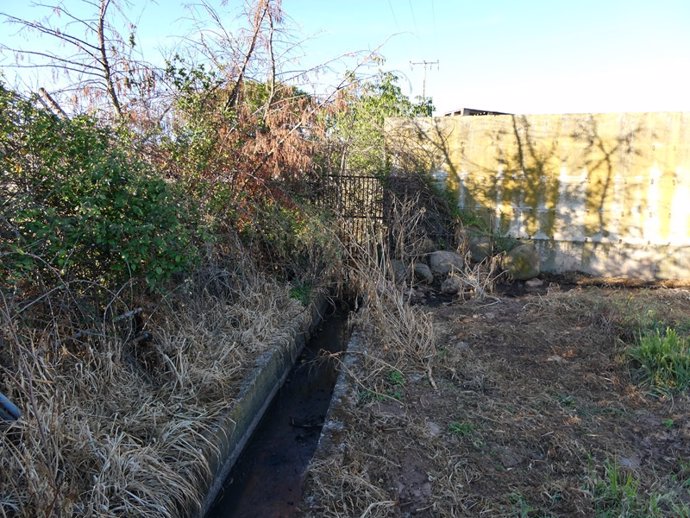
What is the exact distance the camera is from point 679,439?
3107 mm

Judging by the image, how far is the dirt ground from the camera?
2.62 meters

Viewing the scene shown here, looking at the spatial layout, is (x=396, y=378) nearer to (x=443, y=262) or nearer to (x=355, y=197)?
(x=443, y=262)

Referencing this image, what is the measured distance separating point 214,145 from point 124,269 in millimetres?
2603

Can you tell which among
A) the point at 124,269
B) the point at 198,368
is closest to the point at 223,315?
the point at 198,368

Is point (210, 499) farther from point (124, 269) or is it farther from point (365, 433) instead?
point (124, 269)

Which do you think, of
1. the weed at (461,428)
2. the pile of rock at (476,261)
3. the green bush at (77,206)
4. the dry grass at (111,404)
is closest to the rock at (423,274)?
the pile of rock at (476,261)

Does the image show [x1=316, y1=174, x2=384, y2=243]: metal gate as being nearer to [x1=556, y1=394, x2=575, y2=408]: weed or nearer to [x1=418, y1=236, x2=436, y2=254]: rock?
[x1=418, y1=236, x2=436, y2=254]: rock

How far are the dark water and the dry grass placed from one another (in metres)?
0.42

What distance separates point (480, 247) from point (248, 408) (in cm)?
608

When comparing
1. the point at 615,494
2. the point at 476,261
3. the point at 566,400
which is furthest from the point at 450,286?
the point at 615,494

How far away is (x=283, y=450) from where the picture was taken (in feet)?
12.8

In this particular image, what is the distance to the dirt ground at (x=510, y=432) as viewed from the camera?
2615 millimetres

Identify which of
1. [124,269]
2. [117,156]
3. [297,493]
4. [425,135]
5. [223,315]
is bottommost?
[297,493]

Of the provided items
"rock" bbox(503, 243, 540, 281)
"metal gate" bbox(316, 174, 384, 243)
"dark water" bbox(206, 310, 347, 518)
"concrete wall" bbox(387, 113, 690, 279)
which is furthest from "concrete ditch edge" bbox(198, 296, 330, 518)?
"concrete wall" bbox(387, 113, 690, 279)
